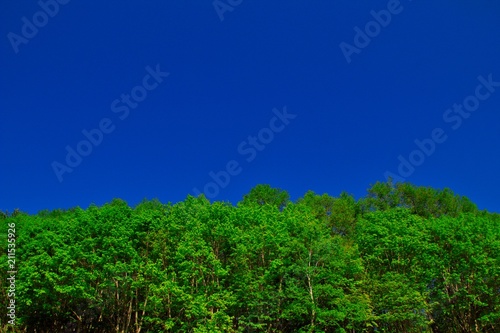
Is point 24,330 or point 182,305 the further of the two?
point 24,330

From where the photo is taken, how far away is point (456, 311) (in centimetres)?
3503

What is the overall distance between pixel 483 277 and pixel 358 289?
10611 mm

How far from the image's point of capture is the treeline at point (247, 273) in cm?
2952

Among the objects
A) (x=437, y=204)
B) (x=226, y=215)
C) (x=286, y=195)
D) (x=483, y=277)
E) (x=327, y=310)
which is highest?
(x=286, y=195)

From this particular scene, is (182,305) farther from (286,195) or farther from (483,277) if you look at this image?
(286,195)

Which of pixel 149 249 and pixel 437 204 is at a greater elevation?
pixel 437 204

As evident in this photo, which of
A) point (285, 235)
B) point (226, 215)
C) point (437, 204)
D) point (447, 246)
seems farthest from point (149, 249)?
point (437, 204)

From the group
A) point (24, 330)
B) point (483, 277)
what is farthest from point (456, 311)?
point (24, 330)

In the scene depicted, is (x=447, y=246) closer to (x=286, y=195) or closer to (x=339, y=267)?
(x=339, y=267)

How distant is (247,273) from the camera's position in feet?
102

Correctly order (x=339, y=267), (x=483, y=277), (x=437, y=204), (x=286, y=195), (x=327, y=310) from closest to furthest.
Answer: (x=327, y=310) → (x=339, y=267) → (x=483, y=277) → (x=437, y=204) → (x=286, y=195)

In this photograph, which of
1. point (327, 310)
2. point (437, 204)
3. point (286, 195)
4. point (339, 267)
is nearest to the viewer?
point (327, 310)

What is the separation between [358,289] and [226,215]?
11.1 meters

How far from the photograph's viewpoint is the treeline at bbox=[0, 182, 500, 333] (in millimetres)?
29516
